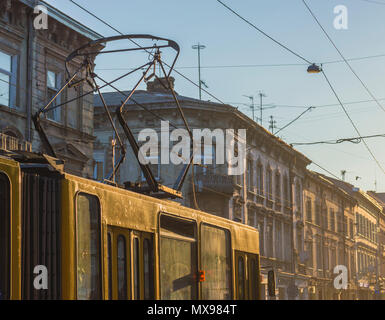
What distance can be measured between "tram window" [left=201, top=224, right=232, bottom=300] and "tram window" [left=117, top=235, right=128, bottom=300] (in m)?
2.59

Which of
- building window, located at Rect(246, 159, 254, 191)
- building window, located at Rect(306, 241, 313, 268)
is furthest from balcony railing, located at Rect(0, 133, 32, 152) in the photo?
building window, located at Rect(306, 241, 313, 268)

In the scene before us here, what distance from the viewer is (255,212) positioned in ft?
139

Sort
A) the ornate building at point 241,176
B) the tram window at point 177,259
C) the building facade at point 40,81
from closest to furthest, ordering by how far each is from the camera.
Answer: the tram window at point 177,259, the building facade at point 40,81, the ornate building at point 241,176

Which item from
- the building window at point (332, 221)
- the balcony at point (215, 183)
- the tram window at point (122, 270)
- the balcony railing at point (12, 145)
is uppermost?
the building window at point (332, 221)

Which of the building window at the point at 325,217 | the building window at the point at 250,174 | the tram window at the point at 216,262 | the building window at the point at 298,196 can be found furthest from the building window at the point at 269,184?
the tram window at the point at 216,262

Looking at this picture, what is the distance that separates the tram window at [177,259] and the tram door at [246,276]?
81.5 inches

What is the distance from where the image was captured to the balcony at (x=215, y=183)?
36844 mm

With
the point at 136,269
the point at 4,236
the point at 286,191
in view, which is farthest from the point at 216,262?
the point at 286,191

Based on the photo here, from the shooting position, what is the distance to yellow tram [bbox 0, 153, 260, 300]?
7570mm

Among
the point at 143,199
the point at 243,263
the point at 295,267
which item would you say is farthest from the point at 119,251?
the point at 295,267

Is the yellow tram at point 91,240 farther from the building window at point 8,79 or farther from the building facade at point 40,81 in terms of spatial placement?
the building window at point 8,79

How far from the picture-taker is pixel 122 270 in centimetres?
922

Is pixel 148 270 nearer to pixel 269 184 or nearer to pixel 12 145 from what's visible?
pixel 12 145

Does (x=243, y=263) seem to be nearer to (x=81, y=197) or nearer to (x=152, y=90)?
(x=81, y=197)
